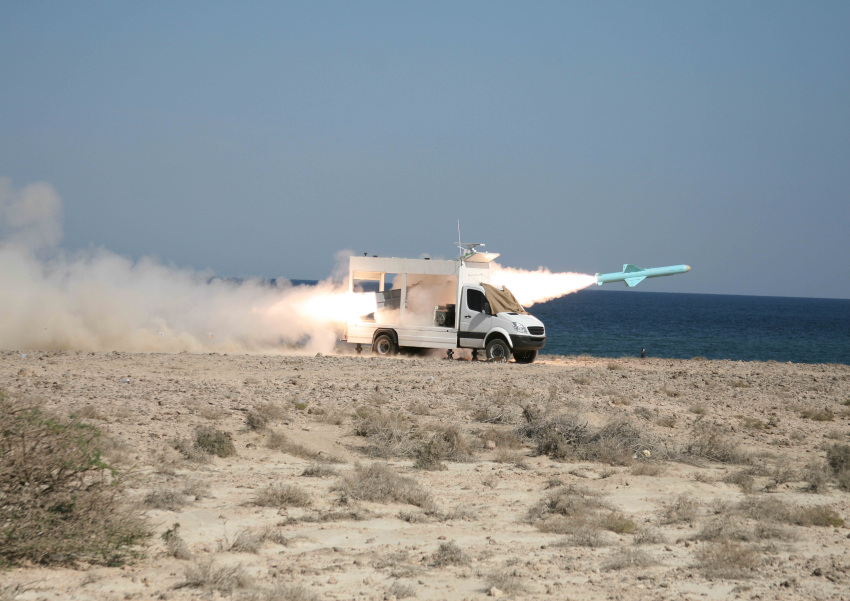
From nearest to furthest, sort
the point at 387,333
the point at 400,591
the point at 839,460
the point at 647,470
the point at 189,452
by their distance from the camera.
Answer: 1. the point at 400,591
2. the point at 189,452
3. the point at 647,470
4. the point at 839,460
5. the point at 387,333

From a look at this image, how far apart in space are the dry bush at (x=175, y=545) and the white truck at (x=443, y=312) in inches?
721

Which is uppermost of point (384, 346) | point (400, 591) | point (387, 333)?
point (387, 333)

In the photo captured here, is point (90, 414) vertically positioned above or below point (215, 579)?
above

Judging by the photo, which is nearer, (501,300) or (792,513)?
(792,513)

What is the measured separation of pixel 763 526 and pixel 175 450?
7622 mm

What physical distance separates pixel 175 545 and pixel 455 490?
3.95 metres

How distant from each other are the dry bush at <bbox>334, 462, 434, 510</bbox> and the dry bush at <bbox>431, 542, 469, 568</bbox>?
1634mm

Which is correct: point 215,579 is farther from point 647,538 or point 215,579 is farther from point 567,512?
point 647,538

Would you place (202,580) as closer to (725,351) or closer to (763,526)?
(763,526)

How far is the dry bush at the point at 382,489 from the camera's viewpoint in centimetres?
898

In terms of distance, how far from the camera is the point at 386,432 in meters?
12.3

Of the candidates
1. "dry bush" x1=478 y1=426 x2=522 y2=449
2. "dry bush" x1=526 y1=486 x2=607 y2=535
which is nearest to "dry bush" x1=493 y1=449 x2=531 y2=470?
"dry bush" x1=478 y1=426 x2=522 y2=449

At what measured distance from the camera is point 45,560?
6219mm

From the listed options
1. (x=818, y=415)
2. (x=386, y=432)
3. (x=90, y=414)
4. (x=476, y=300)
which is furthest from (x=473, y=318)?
(x=90, y=414)
